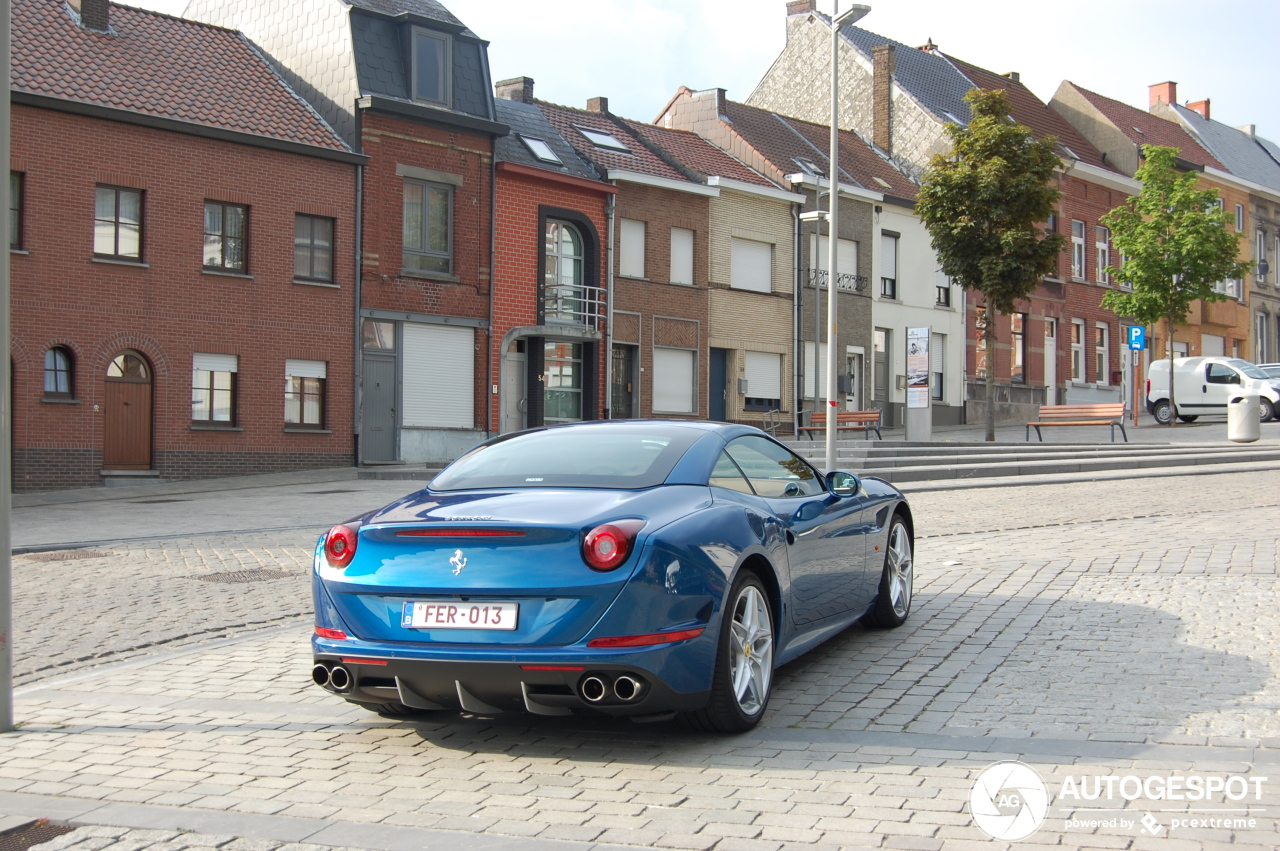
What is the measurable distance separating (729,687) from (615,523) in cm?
88

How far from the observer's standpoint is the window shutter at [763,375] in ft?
117

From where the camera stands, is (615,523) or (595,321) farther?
(595,321)

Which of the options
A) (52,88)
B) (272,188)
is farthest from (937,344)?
(52,88)

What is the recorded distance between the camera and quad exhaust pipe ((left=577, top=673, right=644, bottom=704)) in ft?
15.7

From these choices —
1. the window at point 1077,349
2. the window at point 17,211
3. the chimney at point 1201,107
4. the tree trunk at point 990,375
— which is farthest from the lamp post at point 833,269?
the chimney at point 1201,107

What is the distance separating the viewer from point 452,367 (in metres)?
28.8

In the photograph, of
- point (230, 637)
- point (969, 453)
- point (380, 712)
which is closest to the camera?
point (380, 712)

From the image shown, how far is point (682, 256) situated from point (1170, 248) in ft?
48.2

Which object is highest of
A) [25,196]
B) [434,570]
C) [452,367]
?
[25,196]

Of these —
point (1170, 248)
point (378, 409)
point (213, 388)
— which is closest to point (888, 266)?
point (1170, 248)

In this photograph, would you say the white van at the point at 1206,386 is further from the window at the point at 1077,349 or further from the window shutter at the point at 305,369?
the window shutter at the point at 305,369

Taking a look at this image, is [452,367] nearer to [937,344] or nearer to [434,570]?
[937,344]

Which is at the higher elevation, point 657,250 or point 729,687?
point 657,250

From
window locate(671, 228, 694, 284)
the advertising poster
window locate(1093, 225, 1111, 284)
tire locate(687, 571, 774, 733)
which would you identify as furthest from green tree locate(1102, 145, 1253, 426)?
tire locate(687, 571, 774, 733)
